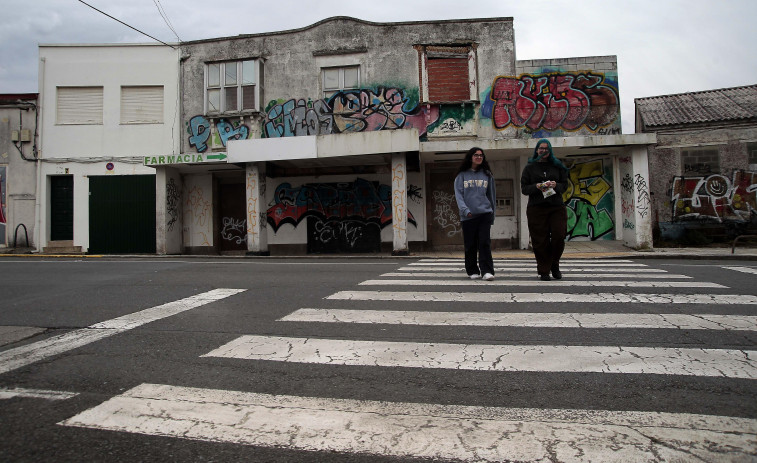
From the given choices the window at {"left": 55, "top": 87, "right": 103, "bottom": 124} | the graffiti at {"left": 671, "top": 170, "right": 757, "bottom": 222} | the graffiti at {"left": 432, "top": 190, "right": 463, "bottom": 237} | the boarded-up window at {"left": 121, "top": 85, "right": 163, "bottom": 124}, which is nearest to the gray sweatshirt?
the graffiti at {"left": 432, "top": 190, "right": 463, "bottom": 237}

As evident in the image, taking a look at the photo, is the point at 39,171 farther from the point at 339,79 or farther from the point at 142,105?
the point at 339,79

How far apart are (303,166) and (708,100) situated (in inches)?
571

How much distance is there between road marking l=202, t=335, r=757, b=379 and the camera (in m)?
2.99

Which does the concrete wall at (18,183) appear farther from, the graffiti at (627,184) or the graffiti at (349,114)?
the graffiti at (627,184)

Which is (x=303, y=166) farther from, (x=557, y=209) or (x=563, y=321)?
(x=563, y=321)

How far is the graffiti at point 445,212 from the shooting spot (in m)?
16.0

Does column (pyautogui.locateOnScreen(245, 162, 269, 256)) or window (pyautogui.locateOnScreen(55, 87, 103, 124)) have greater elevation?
window (pyautogui.locateOnScreen(55, 87, 103, 124))

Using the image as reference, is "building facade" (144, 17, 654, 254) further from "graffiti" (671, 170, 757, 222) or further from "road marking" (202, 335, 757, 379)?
"road marking" (202, 335, 757, 379)

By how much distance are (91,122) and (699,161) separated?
21.0 m

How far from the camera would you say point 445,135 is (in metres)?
15.5

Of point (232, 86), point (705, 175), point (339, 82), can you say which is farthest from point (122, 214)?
point (705, 175)

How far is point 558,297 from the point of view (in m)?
5.24

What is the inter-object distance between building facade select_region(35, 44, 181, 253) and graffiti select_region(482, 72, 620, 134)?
443 inches

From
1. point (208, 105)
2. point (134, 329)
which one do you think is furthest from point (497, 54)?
point (134, 329)
